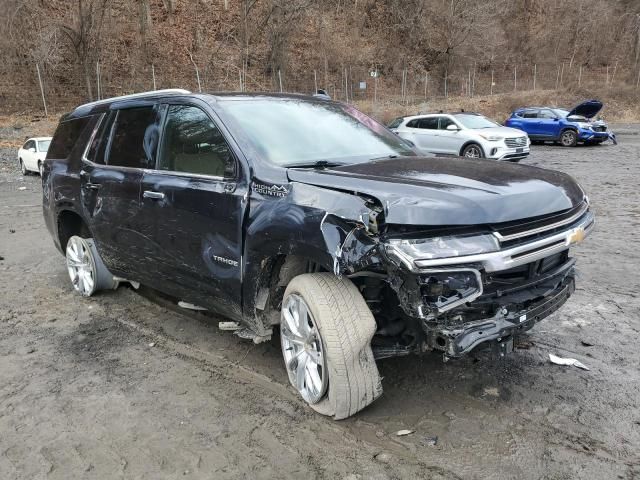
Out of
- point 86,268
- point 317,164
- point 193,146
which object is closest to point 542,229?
point 317,164

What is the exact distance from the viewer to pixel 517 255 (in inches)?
107

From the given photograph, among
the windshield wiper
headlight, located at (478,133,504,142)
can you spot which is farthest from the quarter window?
headlight, located at (478,133,504,142)

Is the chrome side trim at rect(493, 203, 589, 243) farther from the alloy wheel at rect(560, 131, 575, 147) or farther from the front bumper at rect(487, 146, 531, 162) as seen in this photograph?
the alloy wheel at rect(560, 131, 575, 147)

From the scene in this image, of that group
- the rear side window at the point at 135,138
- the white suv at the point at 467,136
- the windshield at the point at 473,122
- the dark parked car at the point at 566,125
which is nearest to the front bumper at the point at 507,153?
the white suv at the point at 467,136

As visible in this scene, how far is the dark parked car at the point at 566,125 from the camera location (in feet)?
69.3

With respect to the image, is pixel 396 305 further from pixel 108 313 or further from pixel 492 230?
pixel 108 313

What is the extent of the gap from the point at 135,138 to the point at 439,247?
289 centimetres

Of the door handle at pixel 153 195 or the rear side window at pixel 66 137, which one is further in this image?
the rear side window at pixel 66 137

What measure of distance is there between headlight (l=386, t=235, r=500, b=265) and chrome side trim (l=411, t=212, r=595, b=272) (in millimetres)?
24

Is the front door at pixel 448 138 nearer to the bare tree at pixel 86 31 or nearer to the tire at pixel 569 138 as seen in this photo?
the tire at pixel 569 138

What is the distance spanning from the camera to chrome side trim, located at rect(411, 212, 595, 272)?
2.55 meters

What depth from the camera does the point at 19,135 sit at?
76.9 feet

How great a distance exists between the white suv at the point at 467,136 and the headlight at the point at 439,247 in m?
12.8

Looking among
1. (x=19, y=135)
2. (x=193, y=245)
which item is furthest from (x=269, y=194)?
(x=19, y=135)
